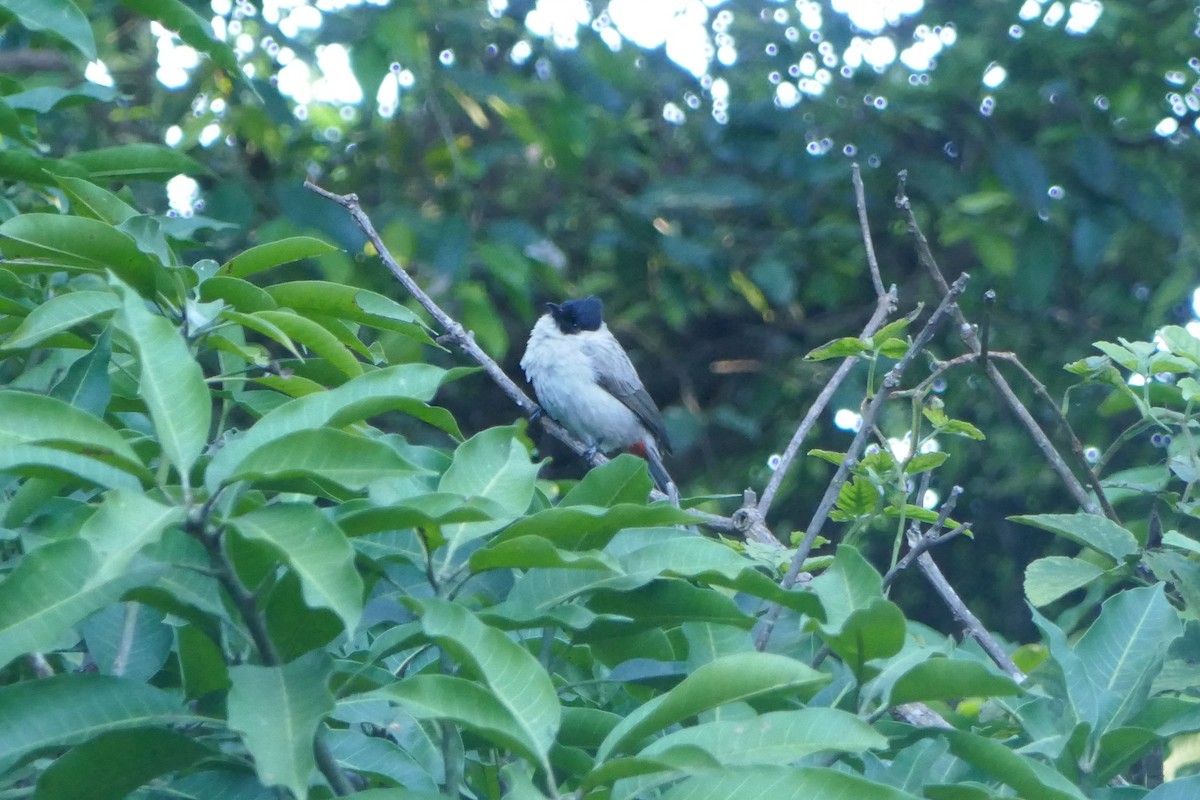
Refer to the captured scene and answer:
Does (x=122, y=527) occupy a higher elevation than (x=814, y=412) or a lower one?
higher

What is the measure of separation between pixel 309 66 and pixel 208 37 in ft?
11.2

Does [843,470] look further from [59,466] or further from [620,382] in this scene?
[620,382]

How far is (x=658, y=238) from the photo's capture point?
722 cm

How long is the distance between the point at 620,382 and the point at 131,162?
173 inches

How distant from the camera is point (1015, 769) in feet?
5.00

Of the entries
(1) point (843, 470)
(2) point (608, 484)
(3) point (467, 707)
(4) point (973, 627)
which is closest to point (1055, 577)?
(4) point (973, 627)

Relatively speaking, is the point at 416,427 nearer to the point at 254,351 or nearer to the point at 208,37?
the point at 208,37

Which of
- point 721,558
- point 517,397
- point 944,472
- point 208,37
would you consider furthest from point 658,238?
point 721,558

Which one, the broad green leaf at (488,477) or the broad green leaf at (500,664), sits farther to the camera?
the broad green leaf at (488,477)

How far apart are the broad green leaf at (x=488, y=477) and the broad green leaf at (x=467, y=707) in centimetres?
27

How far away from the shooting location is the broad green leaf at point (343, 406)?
4.84 feet

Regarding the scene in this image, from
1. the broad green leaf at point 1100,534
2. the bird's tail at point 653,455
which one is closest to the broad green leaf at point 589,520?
the broad green leaf at point 1100,534

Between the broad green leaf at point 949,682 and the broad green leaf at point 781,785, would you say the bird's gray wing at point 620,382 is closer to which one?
the broad green leaf at point 949,682

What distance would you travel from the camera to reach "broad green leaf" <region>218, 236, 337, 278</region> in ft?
7.10
